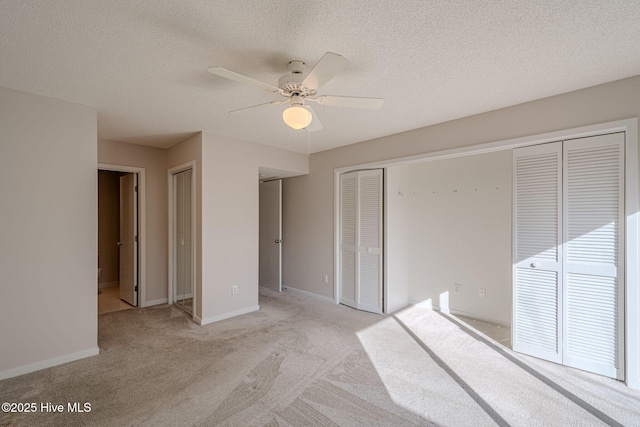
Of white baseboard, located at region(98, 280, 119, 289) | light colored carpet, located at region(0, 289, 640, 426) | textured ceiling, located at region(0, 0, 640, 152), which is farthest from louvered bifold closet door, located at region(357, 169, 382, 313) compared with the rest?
white baseboard, located at region(98, 280, 119, 289)

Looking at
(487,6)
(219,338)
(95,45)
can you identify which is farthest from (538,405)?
(95,45)

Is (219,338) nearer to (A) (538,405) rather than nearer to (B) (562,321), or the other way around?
(A) (538,405)

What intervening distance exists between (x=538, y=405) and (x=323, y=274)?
302 centimetres

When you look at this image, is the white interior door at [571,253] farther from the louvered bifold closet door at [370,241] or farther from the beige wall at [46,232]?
the beige wall at [46,232]

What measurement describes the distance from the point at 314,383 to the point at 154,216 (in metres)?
3.44

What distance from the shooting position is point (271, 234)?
525cm

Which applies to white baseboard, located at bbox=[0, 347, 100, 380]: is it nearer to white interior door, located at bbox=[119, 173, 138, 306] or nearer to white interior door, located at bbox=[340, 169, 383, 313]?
white interior door, located at bbox=[119, 173, 138, 306]

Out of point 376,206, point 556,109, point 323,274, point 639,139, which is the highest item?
point 556,109

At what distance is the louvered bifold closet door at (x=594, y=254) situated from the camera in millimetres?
2328

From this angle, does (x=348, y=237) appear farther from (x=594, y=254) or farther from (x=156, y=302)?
(x=156, y=302)

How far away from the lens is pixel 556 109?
8.43ft

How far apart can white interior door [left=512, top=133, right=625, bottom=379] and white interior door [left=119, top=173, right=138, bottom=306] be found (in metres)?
4.83

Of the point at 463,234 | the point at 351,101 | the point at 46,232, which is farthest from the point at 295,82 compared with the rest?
the point at 463,234

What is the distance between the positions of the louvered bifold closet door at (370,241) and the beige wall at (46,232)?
309 centimetres
